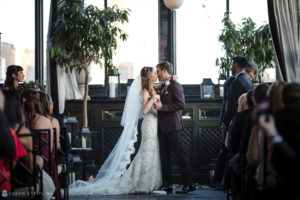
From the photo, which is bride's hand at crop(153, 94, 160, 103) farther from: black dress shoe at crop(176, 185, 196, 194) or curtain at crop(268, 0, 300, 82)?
curtain at crop(268, 0, 300, 82)

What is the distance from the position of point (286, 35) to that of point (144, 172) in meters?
2.29

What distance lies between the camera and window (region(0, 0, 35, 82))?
8.56m

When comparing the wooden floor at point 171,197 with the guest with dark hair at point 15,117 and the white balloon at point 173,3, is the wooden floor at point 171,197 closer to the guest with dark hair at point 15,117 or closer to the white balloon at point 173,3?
the white balloon at point 173,3

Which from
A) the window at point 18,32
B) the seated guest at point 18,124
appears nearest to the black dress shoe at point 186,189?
the seated guest at point 18,124

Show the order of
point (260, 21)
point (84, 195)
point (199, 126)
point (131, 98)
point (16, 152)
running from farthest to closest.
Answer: point (260, 21) < point (199, 126) < point (131, 98) < point (84, 195) < point (16, 152)

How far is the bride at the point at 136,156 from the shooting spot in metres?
6.72

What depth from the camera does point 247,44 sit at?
7770mm

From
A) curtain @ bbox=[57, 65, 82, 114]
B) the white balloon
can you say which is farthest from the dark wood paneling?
the white balloon

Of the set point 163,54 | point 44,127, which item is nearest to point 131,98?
point 163,54

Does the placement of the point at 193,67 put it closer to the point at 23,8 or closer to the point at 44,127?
the point at 23,8

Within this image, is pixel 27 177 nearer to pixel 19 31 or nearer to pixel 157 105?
pixel 157 105

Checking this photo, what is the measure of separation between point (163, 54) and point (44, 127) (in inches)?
157

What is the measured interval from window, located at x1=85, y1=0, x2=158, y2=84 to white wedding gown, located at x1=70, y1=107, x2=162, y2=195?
1.88 m

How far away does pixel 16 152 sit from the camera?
3.37m
